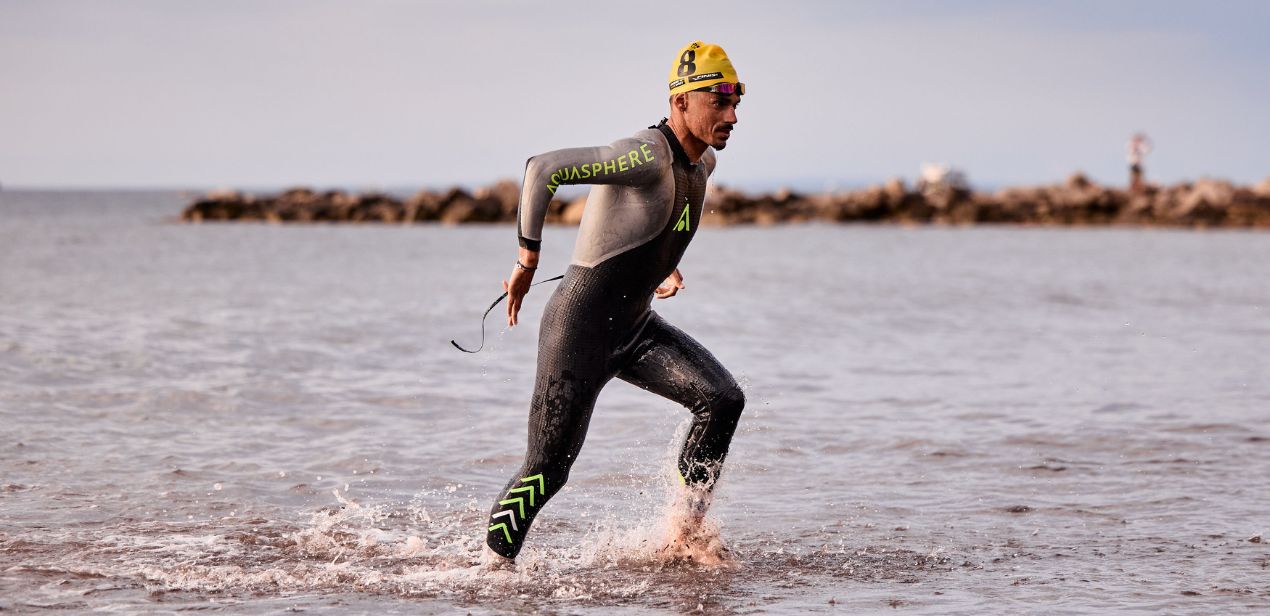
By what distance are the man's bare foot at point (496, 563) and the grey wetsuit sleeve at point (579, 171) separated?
1.44 metres

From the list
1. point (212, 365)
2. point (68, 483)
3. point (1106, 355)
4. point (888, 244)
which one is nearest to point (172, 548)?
point (68, 483)

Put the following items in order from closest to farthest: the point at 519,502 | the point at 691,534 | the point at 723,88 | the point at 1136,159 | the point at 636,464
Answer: the point at 723,88, the point at 519,502, the point at 691,534, the point at 636,464, the point at 1136,159

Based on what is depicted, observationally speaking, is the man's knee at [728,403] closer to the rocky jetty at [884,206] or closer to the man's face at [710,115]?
the man's face at [710,115]

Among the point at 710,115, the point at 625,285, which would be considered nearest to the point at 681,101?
the point at 710,115

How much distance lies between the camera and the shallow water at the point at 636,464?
5.69 meters

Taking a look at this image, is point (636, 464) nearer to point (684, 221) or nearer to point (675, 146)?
point (684, 221)

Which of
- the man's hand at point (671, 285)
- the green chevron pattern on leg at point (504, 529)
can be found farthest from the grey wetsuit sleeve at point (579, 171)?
the green chevron pattern on leg at point (504, 529)

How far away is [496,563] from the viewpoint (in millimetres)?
5754

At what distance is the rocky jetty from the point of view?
57000mm

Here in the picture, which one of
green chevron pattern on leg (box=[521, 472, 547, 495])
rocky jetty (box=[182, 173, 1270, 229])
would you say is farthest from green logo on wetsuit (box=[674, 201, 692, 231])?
rocky jetty (box=[182, 173, 1270, 229])

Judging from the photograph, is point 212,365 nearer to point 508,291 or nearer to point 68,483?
point 68,483

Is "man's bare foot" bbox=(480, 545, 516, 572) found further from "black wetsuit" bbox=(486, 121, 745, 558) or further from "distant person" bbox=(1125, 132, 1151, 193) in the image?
"distant person" bbox=(1125, 132, 1151, 193)

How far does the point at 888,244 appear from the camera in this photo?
158 feet

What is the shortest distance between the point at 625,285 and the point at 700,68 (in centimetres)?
90
